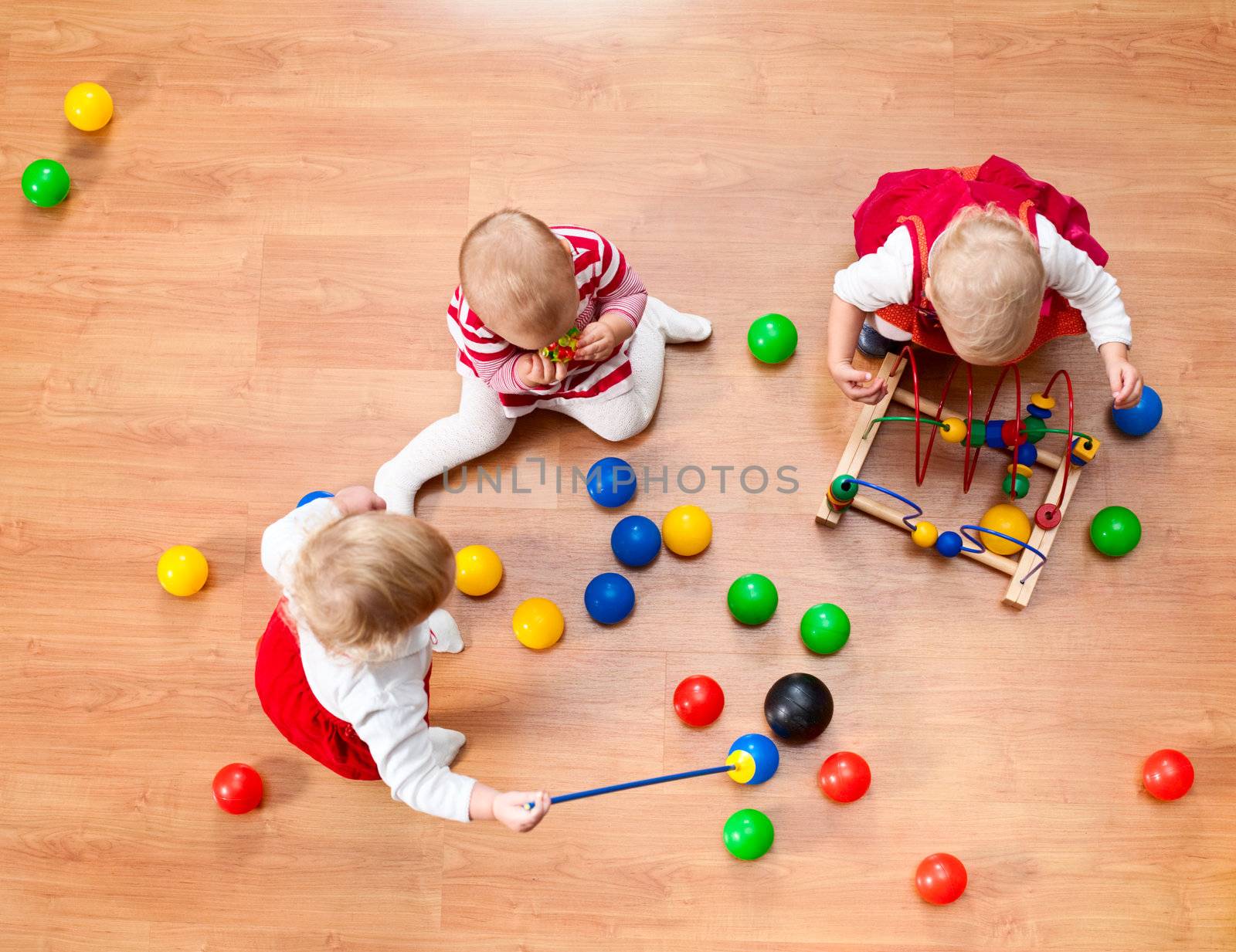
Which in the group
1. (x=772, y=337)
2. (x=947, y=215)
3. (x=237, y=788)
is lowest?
(x=237, y=788)

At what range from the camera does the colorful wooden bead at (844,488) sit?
127 cm

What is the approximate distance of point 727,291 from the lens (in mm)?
1405

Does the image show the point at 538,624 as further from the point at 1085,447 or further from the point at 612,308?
the point at 1085,447

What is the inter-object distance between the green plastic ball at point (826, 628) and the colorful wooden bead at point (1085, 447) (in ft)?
1.17

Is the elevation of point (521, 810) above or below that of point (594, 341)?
below

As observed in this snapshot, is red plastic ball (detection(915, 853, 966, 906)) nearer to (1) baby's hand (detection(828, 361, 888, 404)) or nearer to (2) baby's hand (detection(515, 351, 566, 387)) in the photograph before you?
(1) baby's hand (detection(828, 361, 888, 404))

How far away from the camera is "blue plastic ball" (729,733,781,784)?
4.04 feet

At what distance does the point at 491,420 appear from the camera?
1.33 m

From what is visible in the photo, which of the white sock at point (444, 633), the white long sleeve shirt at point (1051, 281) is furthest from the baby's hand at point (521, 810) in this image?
the white long sleeve shirt at point (1051, 281)

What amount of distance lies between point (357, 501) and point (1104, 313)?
0.91 meters

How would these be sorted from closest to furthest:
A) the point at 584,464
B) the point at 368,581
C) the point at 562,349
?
the point at 368,581
the point at 562,349
the point at 584,464

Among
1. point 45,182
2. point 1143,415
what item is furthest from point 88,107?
point 1143,415

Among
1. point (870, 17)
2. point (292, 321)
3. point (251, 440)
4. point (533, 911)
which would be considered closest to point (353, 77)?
point (292, 321)

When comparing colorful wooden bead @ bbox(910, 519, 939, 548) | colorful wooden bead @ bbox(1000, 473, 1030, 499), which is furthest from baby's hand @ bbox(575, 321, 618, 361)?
colorful wooden bead @ bbox(1000, 473, 1030, 499)
